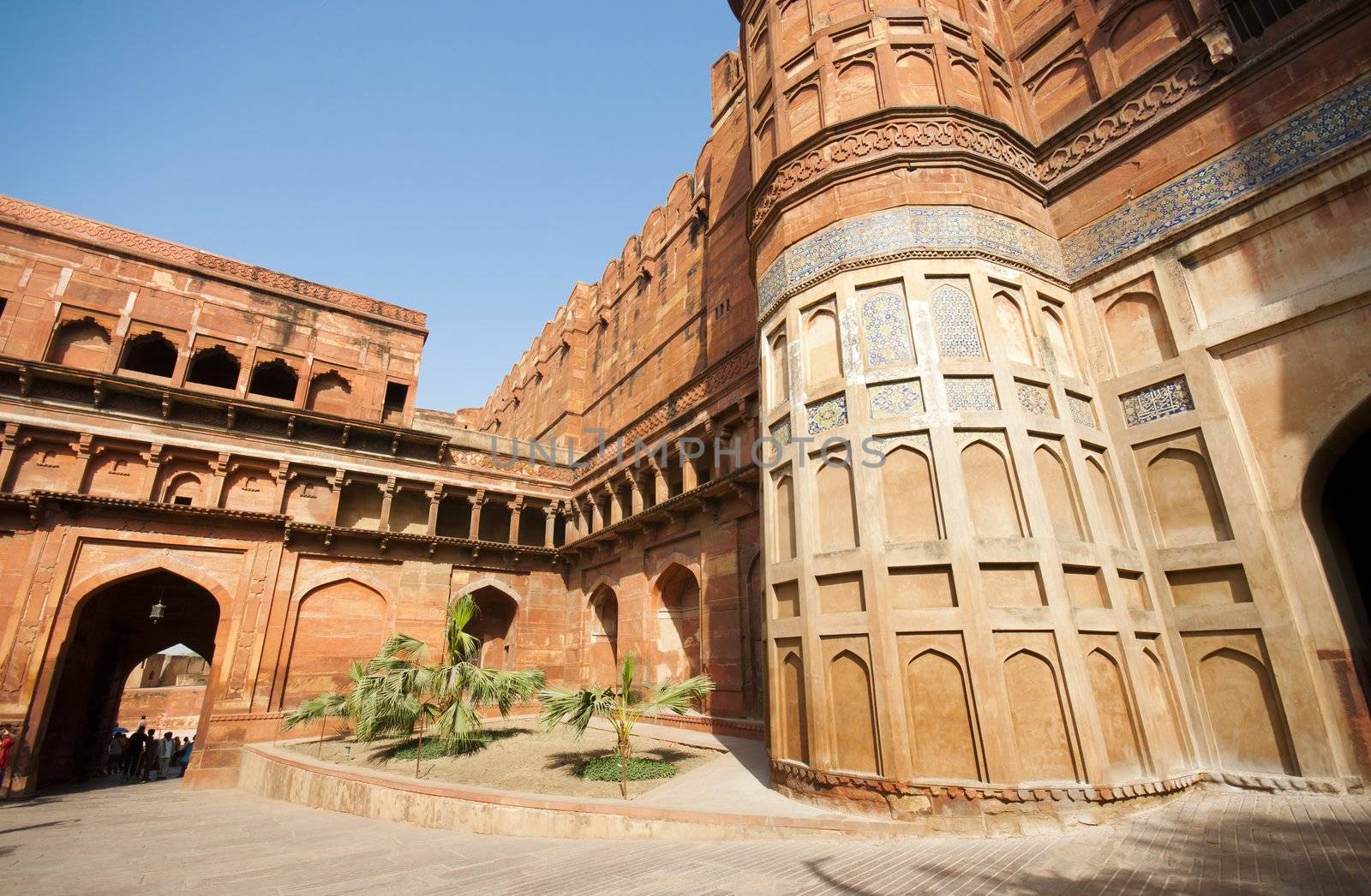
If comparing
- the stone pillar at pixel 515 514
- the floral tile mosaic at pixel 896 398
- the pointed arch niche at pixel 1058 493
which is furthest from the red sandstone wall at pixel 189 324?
the pointed arch niche at pixel 1058 493

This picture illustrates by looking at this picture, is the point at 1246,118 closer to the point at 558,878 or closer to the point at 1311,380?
the point at 1311,380

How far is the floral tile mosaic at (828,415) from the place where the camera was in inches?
307

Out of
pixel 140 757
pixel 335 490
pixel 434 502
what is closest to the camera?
pixel 335 490

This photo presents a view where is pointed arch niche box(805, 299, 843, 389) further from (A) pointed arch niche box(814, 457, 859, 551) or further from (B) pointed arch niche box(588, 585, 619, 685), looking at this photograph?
(B) pointed arch niche box(588, 585, 619, 685)

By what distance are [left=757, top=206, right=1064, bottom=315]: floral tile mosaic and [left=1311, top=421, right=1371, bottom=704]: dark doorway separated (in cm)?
399

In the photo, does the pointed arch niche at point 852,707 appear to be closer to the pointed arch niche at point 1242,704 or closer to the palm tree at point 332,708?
the pointed arch niche at point 1242,704

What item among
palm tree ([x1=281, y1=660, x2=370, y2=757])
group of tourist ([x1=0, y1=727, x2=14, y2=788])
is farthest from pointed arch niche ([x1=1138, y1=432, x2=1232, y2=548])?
group of tourist ([x1=0, y1=727, x2=14, y2=788])

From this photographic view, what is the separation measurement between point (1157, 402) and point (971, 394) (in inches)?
99.1

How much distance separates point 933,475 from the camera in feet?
22.9

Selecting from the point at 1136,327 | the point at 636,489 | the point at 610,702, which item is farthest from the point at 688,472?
the point at 1136,327

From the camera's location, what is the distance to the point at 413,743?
12.2m

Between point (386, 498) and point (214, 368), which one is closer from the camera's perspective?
point (386, 498)

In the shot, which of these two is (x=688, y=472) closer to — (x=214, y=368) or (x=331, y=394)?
(x=331, y=394)

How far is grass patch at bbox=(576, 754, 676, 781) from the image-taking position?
855 cm
